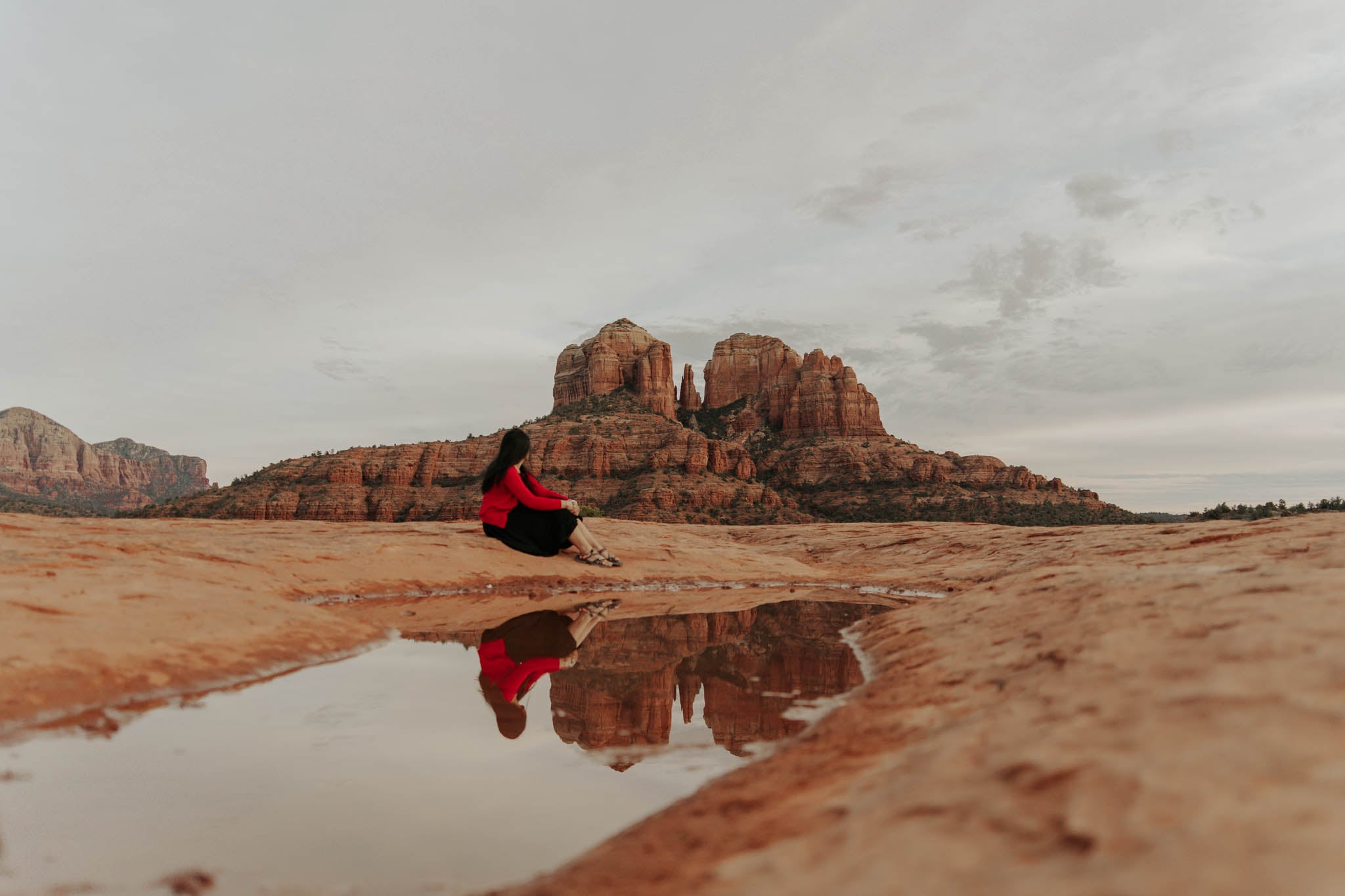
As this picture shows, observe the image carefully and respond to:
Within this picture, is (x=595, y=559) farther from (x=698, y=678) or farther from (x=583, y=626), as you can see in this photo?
(x=698, y=678)

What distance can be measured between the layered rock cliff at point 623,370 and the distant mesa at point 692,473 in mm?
→ 394

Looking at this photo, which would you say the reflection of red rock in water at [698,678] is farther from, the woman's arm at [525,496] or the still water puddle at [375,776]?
the woman's arm at [525,496]

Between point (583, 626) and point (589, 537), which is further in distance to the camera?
point (589, 537)

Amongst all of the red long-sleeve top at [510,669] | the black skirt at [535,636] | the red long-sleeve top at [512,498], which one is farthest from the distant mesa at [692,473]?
the red long-sleeve top at [510,669]

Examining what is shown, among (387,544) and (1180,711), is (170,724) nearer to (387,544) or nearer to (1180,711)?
(1180,711)

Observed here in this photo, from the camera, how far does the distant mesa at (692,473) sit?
222ft

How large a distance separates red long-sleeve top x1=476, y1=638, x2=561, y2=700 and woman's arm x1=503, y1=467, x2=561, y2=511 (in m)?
6.28

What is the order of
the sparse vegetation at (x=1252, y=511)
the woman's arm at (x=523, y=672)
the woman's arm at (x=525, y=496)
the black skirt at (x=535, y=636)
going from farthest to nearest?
the sparse vegetation at (x=1252, y=511) → the woman's arm at (x=525, y=496) → the black skirt at (x=535, y=636) → the woman's arm at (x=523, y=672)

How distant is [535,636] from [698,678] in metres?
2.56

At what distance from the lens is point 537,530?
13875 mm

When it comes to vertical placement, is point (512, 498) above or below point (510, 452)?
below

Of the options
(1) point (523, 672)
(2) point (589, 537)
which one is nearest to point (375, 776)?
(1) point (523, 672)

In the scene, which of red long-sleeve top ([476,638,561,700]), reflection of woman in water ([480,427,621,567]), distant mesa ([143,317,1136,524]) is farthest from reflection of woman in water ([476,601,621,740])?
distant mesa ([143,317,1136,524])

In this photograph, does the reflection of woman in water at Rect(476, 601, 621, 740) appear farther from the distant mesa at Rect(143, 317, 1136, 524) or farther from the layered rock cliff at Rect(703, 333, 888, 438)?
the layered rock cliff at Rect(703, 333, 888, 438)
